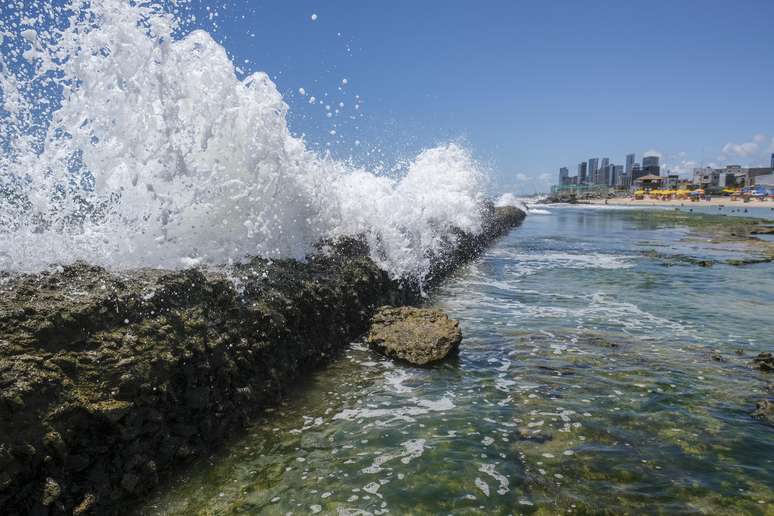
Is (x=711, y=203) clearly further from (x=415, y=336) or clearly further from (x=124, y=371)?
(x=124, y=371)

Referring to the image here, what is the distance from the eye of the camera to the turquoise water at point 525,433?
3062mm

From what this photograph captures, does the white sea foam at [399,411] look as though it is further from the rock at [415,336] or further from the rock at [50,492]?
the rock at [50,492]

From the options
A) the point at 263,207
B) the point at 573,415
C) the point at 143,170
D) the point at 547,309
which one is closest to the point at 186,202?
the point at 143,170

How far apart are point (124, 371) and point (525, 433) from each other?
284 cm

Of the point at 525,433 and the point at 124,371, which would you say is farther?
the point at 525,433

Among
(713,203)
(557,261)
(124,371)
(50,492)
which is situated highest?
(124,371)

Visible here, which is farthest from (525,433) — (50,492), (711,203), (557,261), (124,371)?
(711,203)

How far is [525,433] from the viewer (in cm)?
387

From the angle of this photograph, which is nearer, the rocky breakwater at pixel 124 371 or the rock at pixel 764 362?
the rocky breakwater at pixel 124 371

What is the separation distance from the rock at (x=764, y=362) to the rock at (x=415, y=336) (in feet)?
10.3

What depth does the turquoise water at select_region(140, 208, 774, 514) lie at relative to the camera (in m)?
3.06

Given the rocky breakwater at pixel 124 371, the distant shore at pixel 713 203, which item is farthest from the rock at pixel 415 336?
the distant shore at pixel 713 203

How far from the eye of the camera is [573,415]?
416 cm

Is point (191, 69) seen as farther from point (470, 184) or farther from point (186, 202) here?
point (470, 184)
